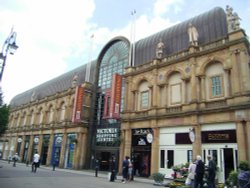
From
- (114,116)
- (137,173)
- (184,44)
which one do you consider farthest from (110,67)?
(137,173)

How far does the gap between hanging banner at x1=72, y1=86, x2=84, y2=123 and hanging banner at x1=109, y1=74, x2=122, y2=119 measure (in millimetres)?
7505

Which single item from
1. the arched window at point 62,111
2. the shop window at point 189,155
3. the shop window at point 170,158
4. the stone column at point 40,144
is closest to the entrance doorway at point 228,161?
the shop window at point 189,155

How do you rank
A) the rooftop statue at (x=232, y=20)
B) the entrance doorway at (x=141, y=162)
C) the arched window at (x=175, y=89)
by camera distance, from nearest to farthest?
the rooftop statue at (x=232, y=20) → the arched window at (x=175, y=89) → the entrance doorway at (x=141, y=162)

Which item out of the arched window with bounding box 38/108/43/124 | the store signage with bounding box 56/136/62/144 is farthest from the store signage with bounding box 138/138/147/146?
the arched window with bounding box 38/108/43/124

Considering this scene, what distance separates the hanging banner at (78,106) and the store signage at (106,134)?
3.35 meters

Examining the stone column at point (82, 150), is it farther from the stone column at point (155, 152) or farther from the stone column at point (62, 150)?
the stone column at point (155, 152)

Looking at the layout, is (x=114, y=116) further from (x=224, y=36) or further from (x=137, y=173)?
(x=224, y=36)

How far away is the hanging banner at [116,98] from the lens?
26.0 meters

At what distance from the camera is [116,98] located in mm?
26969

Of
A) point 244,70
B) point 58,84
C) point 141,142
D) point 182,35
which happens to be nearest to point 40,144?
point 58,84

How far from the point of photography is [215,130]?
19234 millimetres

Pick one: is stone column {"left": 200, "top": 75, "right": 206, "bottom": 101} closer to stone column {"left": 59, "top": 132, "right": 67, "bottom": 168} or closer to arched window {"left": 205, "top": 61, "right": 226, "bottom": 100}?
arched window {"left": 205, "top": 61, "right": 226, "bottom": 100}

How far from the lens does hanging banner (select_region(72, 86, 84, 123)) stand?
3177cm

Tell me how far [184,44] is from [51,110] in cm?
2744
